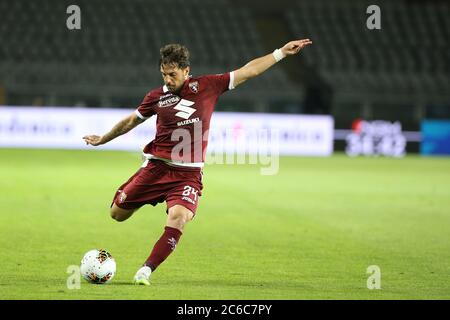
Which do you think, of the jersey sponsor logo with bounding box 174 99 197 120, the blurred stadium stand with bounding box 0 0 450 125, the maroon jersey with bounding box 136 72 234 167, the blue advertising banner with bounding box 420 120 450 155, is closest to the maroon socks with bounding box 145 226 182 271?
the maroon jersey with bounding box 136 72 234 167

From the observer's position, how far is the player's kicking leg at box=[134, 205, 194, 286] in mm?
8203

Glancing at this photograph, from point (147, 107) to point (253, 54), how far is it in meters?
27.3

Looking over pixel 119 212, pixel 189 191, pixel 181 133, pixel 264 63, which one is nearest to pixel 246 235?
pixel 119 212

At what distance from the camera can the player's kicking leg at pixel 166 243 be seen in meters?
8.20

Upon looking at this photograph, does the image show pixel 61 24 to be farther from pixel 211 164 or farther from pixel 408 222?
pixel 408 222

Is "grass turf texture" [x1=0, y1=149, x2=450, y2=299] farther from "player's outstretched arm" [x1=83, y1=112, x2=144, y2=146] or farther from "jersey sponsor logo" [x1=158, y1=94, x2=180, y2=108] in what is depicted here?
"jersey sponsor logo" [x1=158, y1=94, x2=180, y2=108]

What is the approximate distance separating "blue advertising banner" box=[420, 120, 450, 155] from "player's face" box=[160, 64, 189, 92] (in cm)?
2463

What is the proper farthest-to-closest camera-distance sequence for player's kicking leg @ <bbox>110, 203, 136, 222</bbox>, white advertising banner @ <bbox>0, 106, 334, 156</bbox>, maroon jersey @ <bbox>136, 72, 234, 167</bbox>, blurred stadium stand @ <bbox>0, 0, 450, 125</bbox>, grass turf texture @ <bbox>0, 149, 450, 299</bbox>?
blurred stadium stand @ <bbox>0, 0, 450, 125</bbox> < white advertising banner @ <bbox>0, 106, 334, 156</bbox> < player's kicking leg @ <bbox>110, 203, 136, 222</bbox> < maroon jersey @ <bbox>136, 72, 234, 167</bbox> < grass turf texture @ <bbox>0, 149, 450, 299</bbox>

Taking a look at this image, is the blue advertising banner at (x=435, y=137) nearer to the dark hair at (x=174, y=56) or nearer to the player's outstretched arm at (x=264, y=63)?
the player's outstretched arm at (x=264, y=63)

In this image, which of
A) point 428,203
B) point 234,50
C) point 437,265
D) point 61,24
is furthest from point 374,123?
point 437,265

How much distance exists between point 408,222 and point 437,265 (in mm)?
4318

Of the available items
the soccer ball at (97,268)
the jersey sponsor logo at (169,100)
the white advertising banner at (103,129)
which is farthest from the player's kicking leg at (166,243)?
the white advertising banner at (103,129)

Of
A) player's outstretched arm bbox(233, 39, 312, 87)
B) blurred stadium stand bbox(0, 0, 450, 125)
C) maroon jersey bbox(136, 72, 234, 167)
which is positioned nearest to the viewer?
player's outstretched arm bbox(233, 39, 312, 87)

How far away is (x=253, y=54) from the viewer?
118ft
